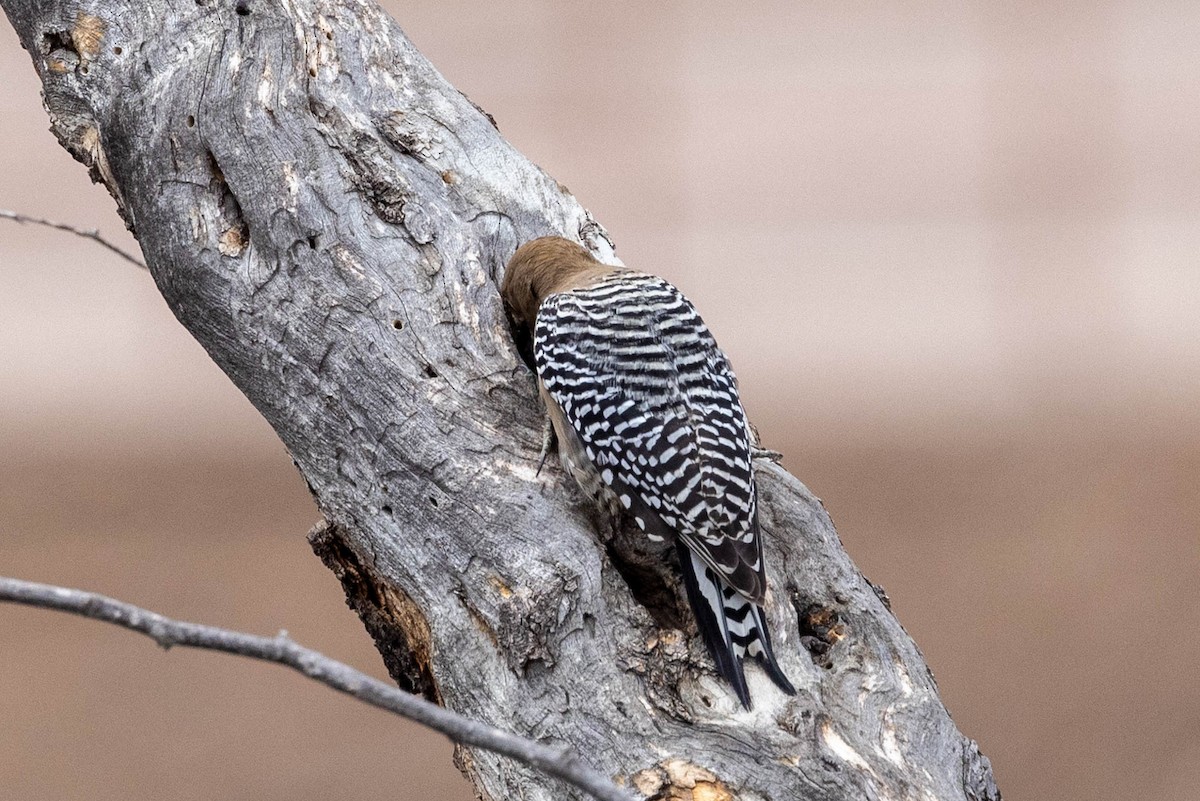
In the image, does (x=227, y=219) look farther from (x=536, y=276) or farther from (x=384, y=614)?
(x=384, y=614)

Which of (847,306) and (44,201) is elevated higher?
(44,201)

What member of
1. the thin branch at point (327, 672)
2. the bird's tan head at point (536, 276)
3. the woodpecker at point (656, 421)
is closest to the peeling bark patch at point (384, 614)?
the woodpecker at point (656, 421)

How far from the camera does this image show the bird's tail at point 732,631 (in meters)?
2.49

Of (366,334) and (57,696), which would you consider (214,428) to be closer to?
(57,696)

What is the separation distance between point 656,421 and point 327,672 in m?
1.64

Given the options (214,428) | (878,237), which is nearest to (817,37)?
(878,237)

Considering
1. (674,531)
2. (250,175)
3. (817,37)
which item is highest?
(817,37)

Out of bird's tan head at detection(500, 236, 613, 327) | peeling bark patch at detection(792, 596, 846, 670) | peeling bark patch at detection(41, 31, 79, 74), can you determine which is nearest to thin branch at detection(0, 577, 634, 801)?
peeling bark patch at detection(792, 596, 846, 670)

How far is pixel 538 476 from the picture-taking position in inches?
107

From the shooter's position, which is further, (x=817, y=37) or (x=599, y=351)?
(x=817, y=37)

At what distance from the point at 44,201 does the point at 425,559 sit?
195 inches

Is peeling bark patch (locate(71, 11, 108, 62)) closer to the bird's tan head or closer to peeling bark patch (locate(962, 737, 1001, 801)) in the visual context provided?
the bird's tan head

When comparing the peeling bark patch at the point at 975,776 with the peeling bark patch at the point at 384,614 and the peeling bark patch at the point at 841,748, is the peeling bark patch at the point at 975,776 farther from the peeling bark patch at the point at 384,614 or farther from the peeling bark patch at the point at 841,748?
the peeling bark patch at the point at 384,614

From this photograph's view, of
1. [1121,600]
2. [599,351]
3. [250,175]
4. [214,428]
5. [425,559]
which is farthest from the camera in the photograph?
[214,428]
